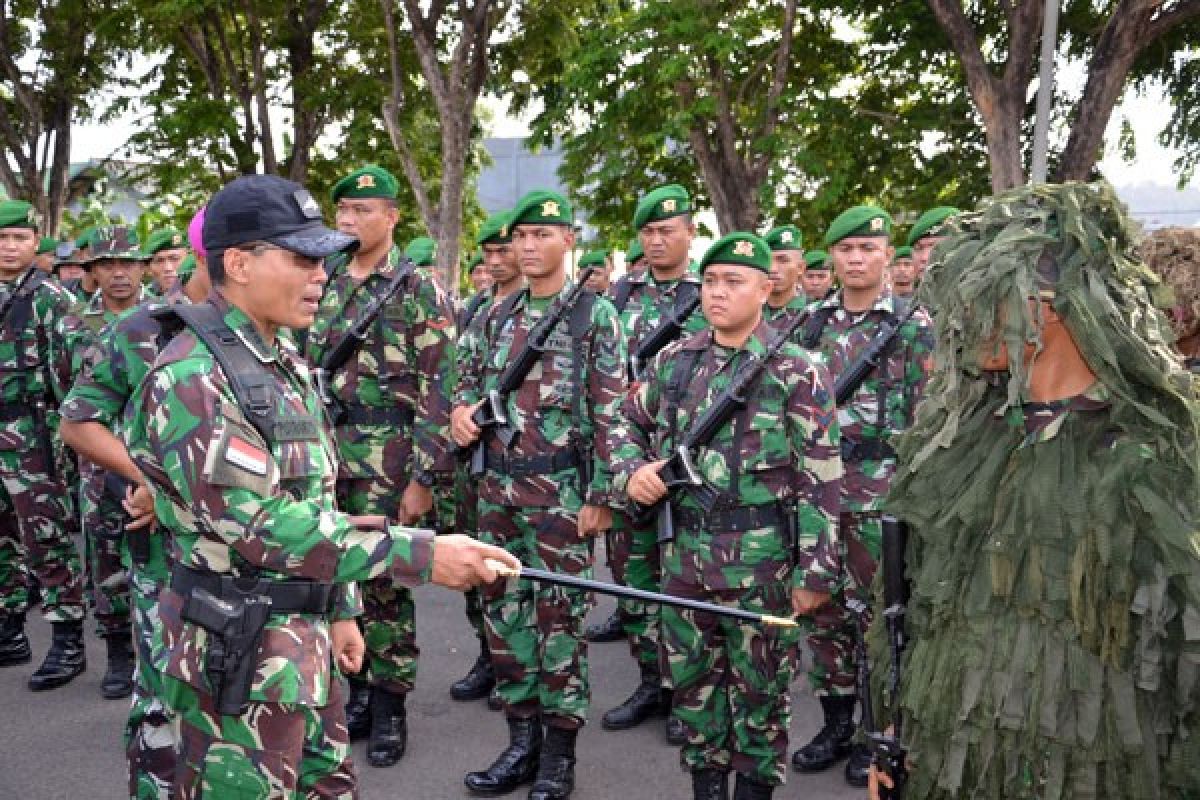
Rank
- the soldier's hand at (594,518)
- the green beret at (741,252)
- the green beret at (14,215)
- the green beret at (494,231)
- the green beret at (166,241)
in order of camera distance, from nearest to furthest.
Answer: the green beret at (741,252)
the soldier's hand at (594,518)
the green beret at (14,215)
the green beret at (494,231)
the green beret at (166,241)

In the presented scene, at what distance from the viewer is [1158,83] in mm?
13805

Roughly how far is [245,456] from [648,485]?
1.71 meters

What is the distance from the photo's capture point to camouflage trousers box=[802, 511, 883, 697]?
185 inches

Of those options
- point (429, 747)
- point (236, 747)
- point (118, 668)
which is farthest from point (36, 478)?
point (236, 747)

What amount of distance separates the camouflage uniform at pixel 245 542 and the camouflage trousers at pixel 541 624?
1.74m

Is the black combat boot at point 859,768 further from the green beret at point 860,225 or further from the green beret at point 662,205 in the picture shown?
the green beret at point 662,205

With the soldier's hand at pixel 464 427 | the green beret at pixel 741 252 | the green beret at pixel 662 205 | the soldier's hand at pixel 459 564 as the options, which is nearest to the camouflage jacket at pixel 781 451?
the green beret at pixel 741 252

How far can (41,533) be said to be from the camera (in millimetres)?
5688

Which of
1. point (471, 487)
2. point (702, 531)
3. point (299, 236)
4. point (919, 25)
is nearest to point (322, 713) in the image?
point (299, 236)

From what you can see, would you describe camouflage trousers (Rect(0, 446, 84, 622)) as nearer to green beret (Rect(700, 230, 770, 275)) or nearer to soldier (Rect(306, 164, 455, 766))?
soldier (Rect(306, 164, 455, 766))

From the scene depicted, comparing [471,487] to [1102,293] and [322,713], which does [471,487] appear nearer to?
[322,713]

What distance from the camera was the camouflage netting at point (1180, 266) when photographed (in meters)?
3.11

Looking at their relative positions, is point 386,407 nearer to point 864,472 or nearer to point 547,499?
point 547,499

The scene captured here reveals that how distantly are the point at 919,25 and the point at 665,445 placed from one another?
1076 centimetres
